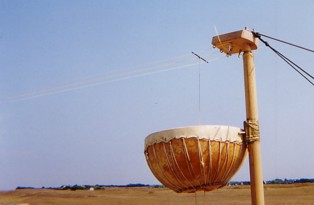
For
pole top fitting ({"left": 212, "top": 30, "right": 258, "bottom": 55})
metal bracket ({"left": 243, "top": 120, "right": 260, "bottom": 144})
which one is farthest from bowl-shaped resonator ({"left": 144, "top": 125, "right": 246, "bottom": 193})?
pole top fitting ({"left": 212, "top": 30, "right": 258, "bottom": 55})

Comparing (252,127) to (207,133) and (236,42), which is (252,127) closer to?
(207,133)

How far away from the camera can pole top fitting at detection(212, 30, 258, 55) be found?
5.24 meters

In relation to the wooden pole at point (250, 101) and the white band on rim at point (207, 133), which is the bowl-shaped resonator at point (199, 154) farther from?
the wooden pole at point (250, 101)

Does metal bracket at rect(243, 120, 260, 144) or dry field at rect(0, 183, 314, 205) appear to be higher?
metal bracket at rect(243, 120, 260, 144)

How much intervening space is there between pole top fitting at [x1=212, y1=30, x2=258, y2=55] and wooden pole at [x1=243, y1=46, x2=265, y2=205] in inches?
6.9

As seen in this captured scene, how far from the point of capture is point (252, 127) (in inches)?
204

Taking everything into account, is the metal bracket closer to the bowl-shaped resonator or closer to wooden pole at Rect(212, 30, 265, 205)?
wooden pole at Rect(212, 30, 265, 205)

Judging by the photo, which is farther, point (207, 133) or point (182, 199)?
point (182, 199)

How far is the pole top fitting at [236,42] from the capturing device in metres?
5.24

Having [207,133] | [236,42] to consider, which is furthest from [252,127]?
[236,42]

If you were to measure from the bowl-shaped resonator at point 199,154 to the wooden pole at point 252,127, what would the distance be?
190 millimetres

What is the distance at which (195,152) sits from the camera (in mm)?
5113

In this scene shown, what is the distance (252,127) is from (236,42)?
1.22 meters

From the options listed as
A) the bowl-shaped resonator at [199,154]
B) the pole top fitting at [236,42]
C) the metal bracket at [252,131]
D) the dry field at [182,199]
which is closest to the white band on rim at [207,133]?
the bowl-shaped resonator at [199,154]
